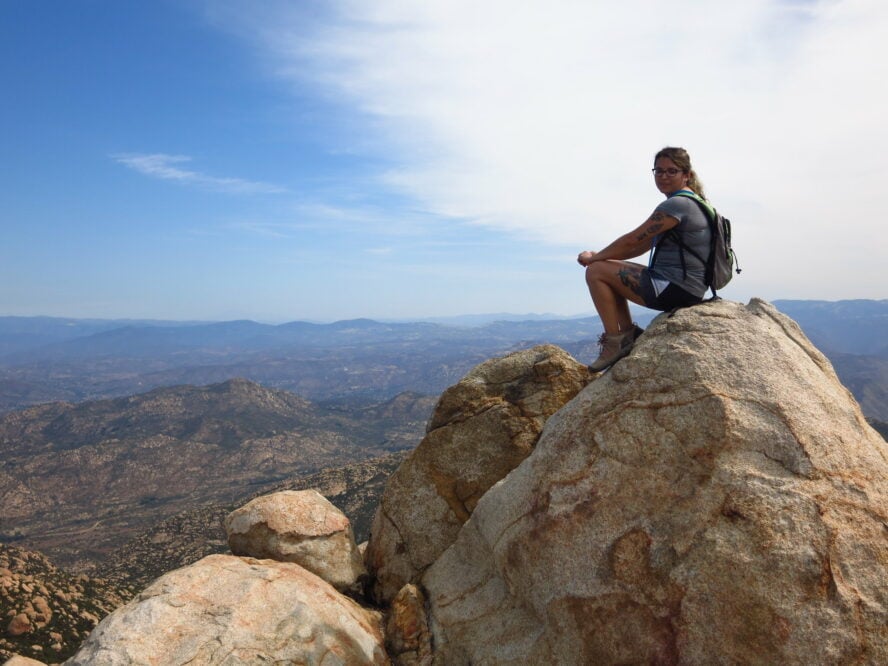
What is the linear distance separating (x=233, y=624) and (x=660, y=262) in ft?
36.9

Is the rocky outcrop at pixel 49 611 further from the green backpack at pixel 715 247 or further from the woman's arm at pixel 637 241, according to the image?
the green backpack at pixel 715 247

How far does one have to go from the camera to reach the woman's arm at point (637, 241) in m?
10.6

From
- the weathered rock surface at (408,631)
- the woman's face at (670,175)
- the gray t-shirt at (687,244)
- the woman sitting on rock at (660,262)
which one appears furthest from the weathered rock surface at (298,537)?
the woman's face at (670,175)

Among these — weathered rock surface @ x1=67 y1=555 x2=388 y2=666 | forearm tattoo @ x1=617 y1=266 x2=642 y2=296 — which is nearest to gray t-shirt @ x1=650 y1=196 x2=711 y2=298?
forearm tattoo @ x1=617 y1=266 x2=642 y2=296

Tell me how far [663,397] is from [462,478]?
21.9 feet

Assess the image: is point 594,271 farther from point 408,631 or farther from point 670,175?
point 408,631

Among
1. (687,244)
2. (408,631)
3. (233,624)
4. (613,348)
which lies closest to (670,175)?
(687,244)

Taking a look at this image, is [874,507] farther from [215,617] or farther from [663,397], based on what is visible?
[215,617]

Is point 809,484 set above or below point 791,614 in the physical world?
above

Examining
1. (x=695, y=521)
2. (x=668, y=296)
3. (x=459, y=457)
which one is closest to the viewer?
(x=695, y=521)

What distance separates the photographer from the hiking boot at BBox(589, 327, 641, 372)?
39.7ft

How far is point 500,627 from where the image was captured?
10.5 metres


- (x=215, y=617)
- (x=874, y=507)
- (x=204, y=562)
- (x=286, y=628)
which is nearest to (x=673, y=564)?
(x=874, y=507)

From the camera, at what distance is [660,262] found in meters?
11.2
